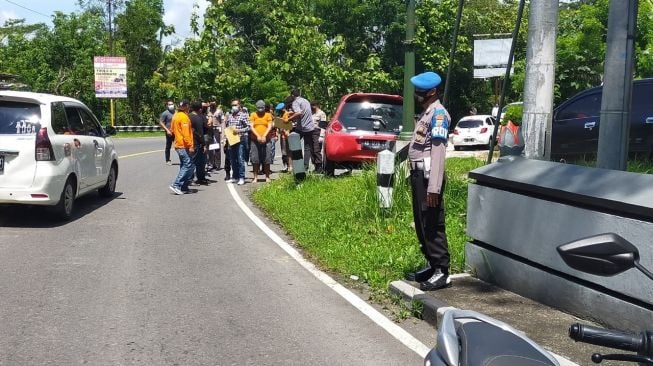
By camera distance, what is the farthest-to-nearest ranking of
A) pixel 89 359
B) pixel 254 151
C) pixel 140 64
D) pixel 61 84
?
pixel 140 64
pixel 61 84
pixel 254 151
pixel 89 359

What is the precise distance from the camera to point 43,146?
931cm

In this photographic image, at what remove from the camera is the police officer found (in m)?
5.98

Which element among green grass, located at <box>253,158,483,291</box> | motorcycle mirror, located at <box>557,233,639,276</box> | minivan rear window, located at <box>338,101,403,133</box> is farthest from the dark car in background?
motorcycle mirror, located at <box>557,233,639,276</box>

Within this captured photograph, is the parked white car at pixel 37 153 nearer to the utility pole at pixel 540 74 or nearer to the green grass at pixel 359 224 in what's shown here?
the green grass at pixel 359 224

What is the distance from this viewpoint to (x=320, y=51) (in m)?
26.0

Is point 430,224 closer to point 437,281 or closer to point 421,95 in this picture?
point 437,281

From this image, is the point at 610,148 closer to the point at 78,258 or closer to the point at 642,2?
the point at 78,258

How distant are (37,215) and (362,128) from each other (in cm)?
647

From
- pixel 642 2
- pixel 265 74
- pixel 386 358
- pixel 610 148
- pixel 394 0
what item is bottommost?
pixel 386 358

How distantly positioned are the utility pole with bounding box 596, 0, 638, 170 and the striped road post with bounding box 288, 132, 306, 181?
7.84 m

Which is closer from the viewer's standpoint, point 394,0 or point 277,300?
point 277,300

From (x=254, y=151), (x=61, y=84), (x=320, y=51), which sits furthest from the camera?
(x=61, y=84)

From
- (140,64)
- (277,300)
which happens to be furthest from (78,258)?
(140,64)

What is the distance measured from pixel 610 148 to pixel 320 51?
20.6 m
